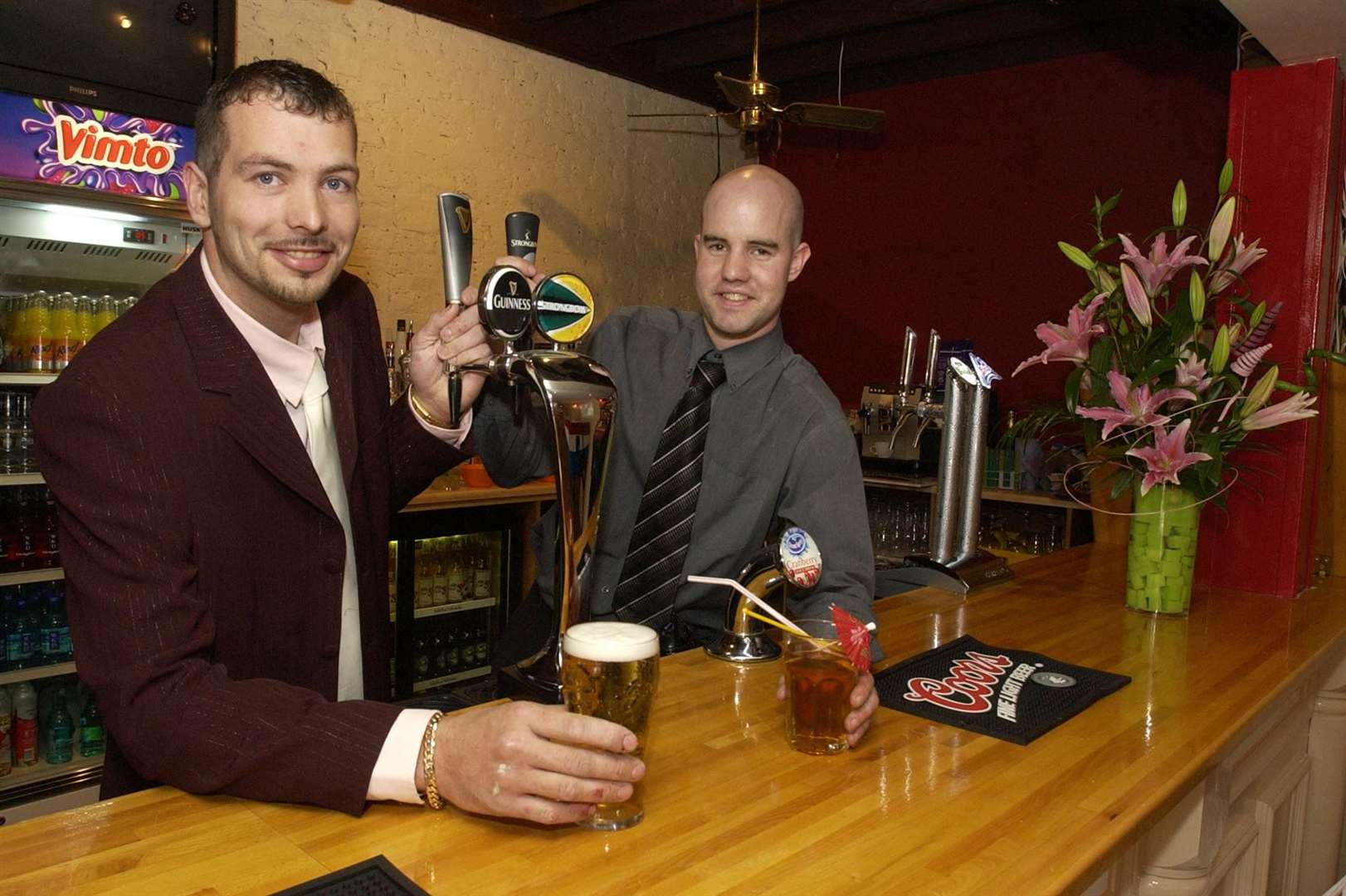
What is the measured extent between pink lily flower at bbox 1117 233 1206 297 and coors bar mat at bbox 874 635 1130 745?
874 millimetres

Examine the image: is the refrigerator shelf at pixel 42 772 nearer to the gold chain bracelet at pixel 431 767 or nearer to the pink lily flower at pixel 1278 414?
the gold chain bracelet at pixel 431 767

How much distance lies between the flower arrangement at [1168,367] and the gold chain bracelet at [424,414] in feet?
4.16

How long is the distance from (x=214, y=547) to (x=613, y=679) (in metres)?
0.65

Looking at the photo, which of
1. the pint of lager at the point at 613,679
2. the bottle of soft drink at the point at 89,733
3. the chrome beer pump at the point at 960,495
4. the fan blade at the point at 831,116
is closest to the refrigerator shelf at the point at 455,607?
the bottle of soft drink at the point at 89,733

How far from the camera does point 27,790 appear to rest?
3.21 m

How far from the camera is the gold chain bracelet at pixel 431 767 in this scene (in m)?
1.01

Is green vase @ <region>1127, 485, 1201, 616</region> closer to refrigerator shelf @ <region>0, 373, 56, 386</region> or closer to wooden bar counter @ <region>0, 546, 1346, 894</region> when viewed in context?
wooden bar counter @ <region>0, 546, 1346, 894</region>

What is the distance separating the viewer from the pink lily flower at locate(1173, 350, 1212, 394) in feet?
6.61

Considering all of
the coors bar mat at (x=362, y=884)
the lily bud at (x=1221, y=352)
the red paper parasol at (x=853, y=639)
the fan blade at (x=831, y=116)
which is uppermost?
the fan blade at (x=831, y=116)

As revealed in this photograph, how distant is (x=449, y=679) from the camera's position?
4.24 meters

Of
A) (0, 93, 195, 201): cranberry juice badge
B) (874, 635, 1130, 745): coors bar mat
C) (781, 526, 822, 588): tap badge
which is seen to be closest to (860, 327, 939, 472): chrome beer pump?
(874, 635, 1130, 745): coors bar mat

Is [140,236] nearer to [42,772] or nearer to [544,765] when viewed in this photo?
[42,772]

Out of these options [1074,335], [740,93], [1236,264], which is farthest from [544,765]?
[740,93]

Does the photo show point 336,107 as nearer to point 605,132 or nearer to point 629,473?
point 629,473
